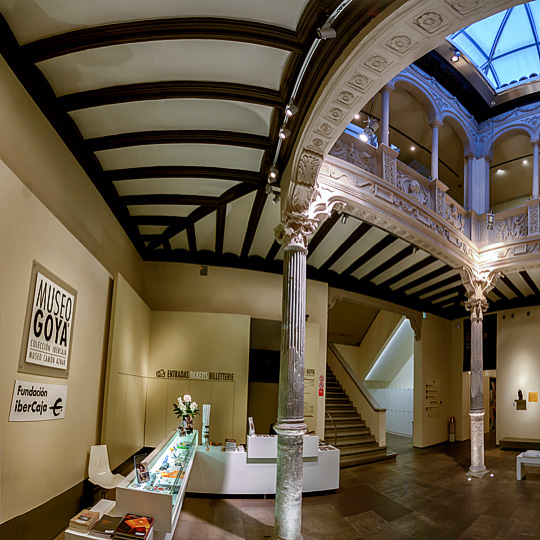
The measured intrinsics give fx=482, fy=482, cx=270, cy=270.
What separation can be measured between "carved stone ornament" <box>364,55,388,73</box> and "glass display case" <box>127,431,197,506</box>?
406 centimetres

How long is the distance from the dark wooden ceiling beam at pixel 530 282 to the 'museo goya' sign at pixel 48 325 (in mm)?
10833

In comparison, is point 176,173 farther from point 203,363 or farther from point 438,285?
point 438,285

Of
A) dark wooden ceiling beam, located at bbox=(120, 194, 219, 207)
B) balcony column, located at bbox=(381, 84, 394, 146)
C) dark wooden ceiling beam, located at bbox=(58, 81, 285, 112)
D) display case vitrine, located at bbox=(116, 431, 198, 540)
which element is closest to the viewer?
display case vitrine, located at bbox=(116, 431, 198, 540)

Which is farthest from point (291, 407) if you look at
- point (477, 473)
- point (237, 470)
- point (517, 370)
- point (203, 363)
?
point (517, 370)

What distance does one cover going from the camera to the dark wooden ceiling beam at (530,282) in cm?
1222

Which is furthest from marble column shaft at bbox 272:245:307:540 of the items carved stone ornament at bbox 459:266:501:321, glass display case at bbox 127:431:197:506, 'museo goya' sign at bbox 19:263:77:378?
carved stone ornament at bbox 459:266:501:321

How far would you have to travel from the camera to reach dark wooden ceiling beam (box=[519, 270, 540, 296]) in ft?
40.1

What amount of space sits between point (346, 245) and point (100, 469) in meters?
6.12

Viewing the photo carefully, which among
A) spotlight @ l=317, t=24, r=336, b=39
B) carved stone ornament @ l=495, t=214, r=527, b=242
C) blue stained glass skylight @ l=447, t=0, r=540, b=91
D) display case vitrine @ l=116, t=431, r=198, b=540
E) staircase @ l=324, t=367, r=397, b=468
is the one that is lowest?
staircase @ l=324, t=367, r=397, b=468

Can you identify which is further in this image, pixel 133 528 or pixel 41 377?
pixel 41 377

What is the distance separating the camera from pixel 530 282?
13.0 meters

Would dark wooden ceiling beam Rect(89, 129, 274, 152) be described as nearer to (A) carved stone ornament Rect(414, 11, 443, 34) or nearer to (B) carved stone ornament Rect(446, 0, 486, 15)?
(A) carved stone ornament Rect(414, 11, 443, 34)

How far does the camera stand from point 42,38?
4.11 metres

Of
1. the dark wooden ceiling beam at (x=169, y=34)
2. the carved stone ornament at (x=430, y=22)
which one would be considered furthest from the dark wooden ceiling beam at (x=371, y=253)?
the dark wooden ceiling beam at (x=169, y=34)
